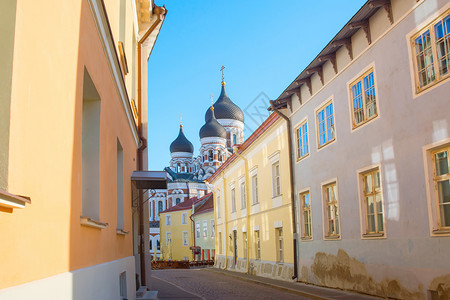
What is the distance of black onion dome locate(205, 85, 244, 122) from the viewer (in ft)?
270

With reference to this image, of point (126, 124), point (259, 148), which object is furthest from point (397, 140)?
point (259, 148)

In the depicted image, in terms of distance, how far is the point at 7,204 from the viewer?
117 inches

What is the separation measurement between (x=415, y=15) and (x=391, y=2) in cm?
112

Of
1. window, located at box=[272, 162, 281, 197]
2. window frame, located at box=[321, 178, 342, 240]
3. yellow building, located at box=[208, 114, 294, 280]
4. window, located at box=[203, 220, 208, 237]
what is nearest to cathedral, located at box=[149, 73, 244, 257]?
window, located at box=[203, 220, 208, 237]

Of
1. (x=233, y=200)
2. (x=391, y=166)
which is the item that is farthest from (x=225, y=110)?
(x=391, y=166)

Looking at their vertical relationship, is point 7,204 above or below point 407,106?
below

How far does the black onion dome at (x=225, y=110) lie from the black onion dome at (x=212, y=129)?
189 cm

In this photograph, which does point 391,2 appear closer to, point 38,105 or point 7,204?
point 38,105

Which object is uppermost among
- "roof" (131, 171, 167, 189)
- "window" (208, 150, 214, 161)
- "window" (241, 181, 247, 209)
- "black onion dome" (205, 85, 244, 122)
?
"black onion dome" (205, 85, 244, 122)

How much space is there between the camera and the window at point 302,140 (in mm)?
18281

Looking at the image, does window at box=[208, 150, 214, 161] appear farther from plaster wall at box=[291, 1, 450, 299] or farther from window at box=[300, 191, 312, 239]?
plaster wall at box=[291, 1, 450, 299]

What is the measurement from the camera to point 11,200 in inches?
119

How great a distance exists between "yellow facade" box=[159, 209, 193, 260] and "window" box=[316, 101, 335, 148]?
155 ft

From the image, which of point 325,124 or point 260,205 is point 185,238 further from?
point 325,124
